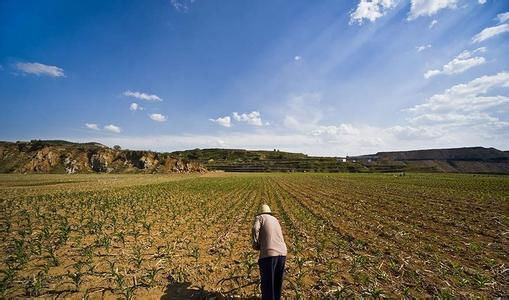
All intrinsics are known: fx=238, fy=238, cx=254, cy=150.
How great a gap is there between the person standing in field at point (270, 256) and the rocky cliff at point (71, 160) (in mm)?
75723

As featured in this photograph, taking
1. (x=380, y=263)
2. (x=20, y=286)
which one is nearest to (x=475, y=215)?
(x=380, y=263)

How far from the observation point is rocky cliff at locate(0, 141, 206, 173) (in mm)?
63406

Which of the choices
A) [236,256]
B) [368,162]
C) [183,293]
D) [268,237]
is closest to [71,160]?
[236,256]

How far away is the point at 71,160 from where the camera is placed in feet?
220

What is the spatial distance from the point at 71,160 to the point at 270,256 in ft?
267

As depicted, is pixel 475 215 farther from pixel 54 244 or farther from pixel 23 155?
pixel 23 155

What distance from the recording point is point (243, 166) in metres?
130

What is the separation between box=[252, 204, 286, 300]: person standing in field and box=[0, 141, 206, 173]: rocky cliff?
2981 inches

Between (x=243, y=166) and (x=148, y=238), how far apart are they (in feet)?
396

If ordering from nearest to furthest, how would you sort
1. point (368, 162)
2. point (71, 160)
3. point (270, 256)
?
point (270, 256), point (71, 160), point (368, 162)

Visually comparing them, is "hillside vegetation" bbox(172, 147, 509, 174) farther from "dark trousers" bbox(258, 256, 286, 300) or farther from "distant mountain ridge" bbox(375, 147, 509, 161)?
"dark trousers" bbox(258, 256, 286, 300)

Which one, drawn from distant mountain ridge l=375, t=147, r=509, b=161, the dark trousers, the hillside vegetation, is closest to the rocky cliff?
the hillside vegetation

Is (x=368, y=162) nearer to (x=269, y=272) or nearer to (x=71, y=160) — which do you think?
(x=71, y=160)

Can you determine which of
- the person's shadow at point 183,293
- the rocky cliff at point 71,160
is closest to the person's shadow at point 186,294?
the person's shadow at point 183,293
